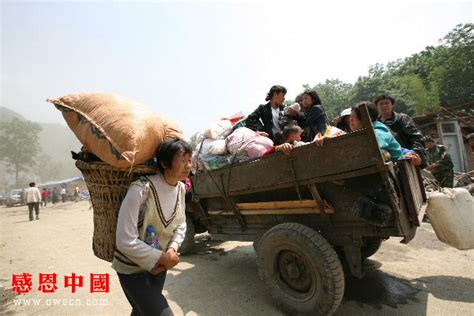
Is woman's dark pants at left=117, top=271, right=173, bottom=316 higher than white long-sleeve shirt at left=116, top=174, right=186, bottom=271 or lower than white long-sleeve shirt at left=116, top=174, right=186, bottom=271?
lower

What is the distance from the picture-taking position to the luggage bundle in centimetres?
155

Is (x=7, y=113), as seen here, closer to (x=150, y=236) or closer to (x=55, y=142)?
(x=55, y=142)

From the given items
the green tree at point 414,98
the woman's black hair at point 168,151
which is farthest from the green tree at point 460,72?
the woman's black hair at point 168,151

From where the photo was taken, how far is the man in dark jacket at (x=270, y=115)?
13.8 ft

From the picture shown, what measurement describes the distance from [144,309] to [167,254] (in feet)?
1.22

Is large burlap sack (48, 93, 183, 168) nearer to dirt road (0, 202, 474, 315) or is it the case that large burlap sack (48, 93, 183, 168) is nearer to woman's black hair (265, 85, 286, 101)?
dirt road (0, 202, 474, 315)

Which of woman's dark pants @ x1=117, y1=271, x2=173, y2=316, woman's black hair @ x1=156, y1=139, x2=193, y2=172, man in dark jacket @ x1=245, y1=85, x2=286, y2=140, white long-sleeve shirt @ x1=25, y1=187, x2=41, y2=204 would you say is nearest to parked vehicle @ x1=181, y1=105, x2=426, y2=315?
man in dark jacket @ x1=245, y1=85, x2=286, y2=140

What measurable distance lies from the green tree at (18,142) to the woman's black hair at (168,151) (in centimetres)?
7427

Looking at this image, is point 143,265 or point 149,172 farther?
point 149,172

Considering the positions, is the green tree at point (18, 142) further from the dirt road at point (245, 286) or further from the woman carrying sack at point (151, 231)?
the woman carrying sack at point (151, 231)

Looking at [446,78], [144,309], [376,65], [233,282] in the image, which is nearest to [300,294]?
[233,282]

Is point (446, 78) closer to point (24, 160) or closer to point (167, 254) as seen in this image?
point (167, 254)

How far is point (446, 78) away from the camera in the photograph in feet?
76.3

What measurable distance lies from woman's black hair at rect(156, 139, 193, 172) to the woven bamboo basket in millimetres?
98
